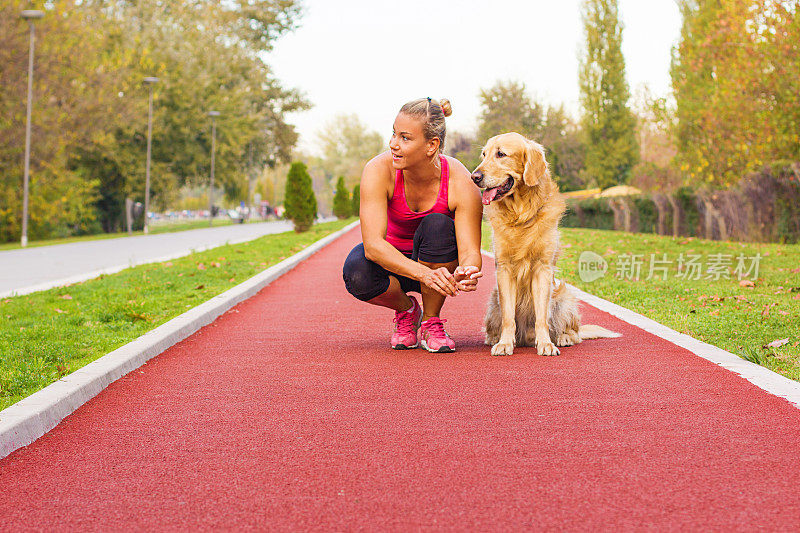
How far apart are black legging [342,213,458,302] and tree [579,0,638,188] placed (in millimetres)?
48497

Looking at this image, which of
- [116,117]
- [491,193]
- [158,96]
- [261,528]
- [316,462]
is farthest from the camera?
[158,96]

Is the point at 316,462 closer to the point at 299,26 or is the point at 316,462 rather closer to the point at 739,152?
the point at 739,152

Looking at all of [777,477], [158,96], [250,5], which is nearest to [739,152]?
[777,477]

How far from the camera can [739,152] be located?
21188mm

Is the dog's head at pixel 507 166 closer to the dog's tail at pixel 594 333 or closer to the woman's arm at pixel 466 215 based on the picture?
the woman's arm at pixel 466 215

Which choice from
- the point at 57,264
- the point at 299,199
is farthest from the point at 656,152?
the point at 57,264

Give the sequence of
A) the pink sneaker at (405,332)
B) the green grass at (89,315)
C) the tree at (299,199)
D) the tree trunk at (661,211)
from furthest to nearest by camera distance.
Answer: the tree at (299,199) < the tree trunk at (661,211) < the pink sneaker at (405,332) < the green grass at (89,315)

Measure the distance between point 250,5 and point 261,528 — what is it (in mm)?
67016

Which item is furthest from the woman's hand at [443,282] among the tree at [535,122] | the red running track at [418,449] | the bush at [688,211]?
the tree at [535,122]

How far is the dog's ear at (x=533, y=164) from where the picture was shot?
19.1ft

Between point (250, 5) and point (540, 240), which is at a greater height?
point (250, 5)

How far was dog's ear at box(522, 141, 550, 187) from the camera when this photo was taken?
19.1 feet

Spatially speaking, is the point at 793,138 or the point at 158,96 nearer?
the point at 793,138

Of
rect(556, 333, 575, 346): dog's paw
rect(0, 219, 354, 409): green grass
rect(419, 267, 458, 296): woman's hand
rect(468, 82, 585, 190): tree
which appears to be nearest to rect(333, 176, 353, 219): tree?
rect(468, 82, 585, 190): tree
